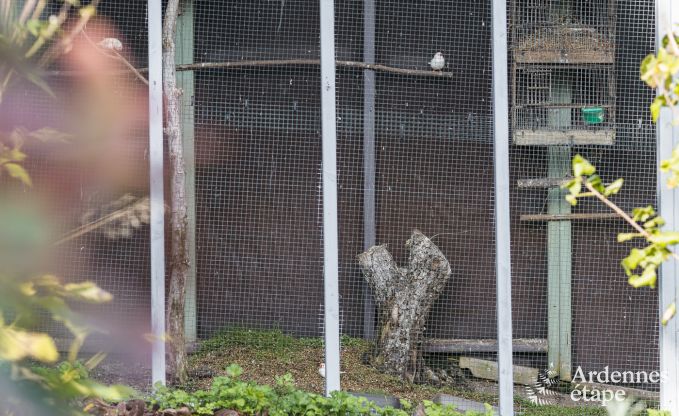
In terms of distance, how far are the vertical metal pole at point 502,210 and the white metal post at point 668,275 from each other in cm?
99

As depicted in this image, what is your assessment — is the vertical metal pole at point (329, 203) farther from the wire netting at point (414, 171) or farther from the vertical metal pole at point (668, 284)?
the vertical metal pole at point (668, 284)

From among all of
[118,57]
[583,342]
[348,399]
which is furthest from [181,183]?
[583,342]

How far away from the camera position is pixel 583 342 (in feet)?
20.1

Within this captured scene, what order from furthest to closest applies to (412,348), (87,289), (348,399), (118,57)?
(412,348)
(118,57)
(348,399)
(87,289)

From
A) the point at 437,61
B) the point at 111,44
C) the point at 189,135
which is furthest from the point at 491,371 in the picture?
the point at 111,44

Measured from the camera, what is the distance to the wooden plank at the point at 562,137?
5902mm

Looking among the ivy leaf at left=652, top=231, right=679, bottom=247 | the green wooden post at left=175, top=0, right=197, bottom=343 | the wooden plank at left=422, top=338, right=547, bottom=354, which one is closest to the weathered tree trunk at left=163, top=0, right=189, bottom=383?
the green wooden post at left=175, top=0, right=197, bottom=343

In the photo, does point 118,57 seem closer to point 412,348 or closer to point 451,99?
point 451,99

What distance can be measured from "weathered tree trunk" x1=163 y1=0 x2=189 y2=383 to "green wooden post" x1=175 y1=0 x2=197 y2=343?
384mm

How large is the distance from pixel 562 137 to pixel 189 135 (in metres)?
2.64

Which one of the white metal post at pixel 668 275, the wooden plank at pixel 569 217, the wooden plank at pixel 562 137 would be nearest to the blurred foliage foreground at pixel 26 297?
the white metal post at pixel 668 275

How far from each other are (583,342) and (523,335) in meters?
0.44

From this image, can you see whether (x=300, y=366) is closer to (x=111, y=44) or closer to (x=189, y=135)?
(x=189, y=135)

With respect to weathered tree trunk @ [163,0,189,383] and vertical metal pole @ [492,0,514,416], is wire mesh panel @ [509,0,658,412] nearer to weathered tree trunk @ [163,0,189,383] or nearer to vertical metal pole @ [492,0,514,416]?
vertical metal pole @ [492,0,514,416]
